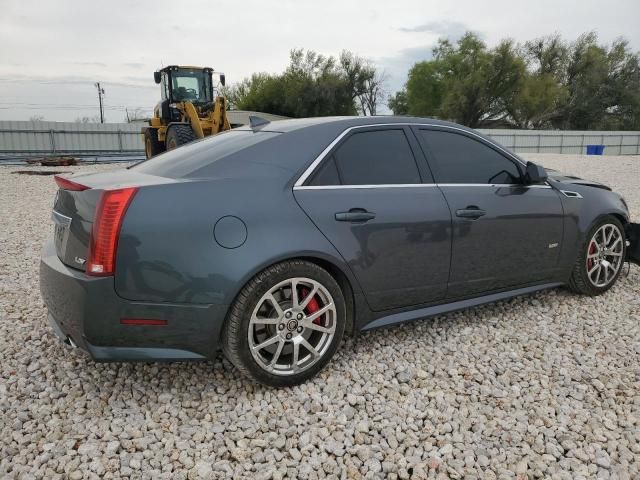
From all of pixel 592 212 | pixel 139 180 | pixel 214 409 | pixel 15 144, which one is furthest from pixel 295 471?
pixel 15 144

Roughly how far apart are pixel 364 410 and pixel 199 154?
1.79m

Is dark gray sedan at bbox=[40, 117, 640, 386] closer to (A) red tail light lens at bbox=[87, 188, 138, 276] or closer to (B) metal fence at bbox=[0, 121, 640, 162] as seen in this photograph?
(A) red tail light lens at bbox=[87, 188, 138, 276]

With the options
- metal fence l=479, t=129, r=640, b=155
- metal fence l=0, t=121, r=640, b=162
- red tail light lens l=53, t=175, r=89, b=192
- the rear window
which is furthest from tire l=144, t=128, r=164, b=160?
metal fence l=479, t=129, r=640, b=155

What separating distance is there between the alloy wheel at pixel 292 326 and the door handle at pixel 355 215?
0.40 metres

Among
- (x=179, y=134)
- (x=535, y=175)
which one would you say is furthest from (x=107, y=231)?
(x=179, y=134)

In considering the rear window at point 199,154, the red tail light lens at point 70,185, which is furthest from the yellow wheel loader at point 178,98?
the red tail light lens at point 70,185

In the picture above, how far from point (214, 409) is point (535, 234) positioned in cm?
263

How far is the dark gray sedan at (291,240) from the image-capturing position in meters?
2.46

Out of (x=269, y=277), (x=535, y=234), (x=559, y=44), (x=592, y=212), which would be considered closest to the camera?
(x=269, y=277)

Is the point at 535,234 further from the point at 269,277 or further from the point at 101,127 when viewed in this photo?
the point at 101,127

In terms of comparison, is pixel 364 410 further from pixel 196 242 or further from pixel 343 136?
pixel 343 136

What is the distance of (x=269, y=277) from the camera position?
2.64 metres

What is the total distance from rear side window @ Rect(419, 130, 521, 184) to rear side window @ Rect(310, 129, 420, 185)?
20 centimetres

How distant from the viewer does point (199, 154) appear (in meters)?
3.07
